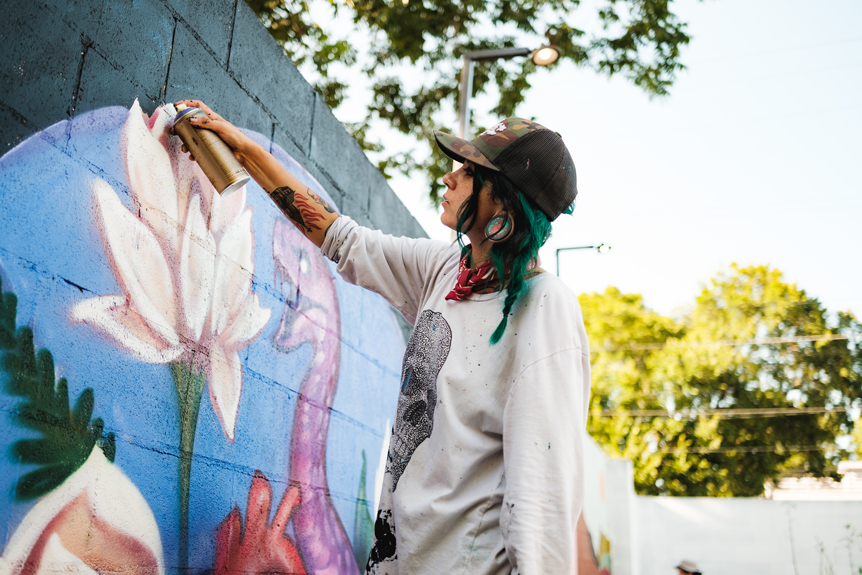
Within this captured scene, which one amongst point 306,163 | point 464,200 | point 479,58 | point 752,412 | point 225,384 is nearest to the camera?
point 464,200

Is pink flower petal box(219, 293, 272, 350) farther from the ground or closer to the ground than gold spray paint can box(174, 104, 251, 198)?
closer to the ground

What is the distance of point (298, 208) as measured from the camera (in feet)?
6.72

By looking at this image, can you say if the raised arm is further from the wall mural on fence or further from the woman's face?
the woman's face

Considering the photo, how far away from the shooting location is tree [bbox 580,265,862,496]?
25125 mm

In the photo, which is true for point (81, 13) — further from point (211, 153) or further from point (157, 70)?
point (211, 153)

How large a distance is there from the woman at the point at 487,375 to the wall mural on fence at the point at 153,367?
392 millimetres

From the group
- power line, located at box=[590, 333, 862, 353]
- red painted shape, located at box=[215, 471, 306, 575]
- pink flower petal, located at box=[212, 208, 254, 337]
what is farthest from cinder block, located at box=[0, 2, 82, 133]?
power line, located at box=[590, 333, 862, 353]

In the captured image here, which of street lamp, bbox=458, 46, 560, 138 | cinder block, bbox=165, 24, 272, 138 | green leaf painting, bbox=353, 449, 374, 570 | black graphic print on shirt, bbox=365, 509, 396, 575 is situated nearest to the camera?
black graphic print on shirt, bbox=365, 509, 396, 575

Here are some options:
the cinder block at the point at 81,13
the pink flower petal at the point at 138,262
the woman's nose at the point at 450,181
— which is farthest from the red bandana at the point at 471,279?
the cinder block at the point at 81,13

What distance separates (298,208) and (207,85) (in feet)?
2.04

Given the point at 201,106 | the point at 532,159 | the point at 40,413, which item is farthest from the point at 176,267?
the point at 532,159

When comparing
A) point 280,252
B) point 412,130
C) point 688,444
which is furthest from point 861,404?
point 280,252

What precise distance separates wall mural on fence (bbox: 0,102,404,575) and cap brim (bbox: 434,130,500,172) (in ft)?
2.81

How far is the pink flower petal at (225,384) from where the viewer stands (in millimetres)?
2172
